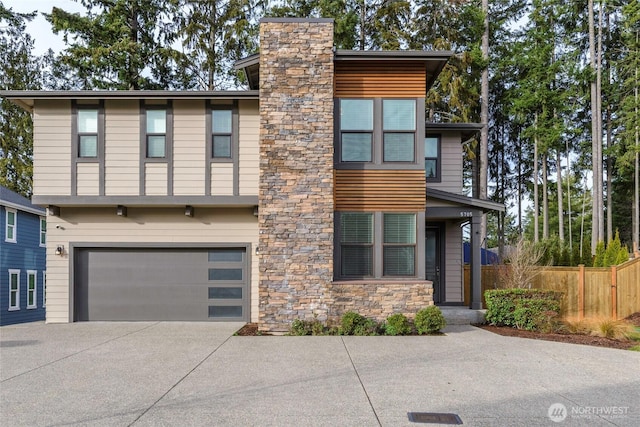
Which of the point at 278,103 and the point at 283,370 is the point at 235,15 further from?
the point at 283,370

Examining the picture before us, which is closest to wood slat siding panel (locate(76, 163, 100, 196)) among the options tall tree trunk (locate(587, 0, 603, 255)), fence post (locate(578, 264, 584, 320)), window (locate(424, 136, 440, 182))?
window (locate(424, 136, 440, 182))

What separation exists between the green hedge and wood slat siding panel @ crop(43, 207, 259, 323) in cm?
580

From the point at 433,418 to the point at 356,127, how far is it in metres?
7.22

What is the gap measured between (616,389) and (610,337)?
14.4ft

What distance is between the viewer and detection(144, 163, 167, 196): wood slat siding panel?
11570 millimetres

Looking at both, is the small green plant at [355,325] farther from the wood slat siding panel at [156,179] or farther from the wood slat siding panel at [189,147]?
the wood slat siding panel at [156,179]

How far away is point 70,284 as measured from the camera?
11.9m

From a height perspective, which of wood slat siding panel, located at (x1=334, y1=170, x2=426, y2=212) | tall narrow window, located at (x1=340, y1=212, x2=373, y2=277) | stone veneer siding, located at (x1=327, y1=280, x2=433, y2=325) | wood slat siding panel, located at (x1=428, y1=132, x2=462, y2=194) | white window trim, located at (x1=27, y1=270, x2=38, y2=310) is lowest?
white window trim, located at (x1=27, y1=270, x2=38, y2=310)

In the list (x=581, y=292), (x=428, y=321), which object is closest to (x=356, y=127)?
(x=428, y=321)

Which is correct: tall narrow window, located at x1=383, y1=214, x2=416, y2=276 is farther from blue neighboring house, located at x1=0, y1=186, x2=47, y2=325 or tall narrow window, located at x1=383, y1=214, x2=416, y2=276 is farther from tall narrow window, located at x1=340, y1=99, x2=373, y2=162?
blue neighboring house, located at x1=0, y1=186, x2=47, y2=325

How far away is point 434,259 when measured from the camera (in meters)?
13.3

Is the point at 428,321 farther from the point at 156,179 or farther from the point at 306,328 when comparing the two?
the point at 156,179

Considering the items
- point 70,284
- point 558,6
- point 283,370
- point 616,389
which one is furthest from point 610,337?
point 558,6

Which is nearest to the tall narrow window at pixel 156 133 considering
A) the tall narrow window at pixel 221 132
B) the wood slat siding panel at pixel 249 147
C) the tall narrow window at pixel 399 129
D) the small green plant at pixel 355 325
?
the tall narrow window at pixel 221 132
